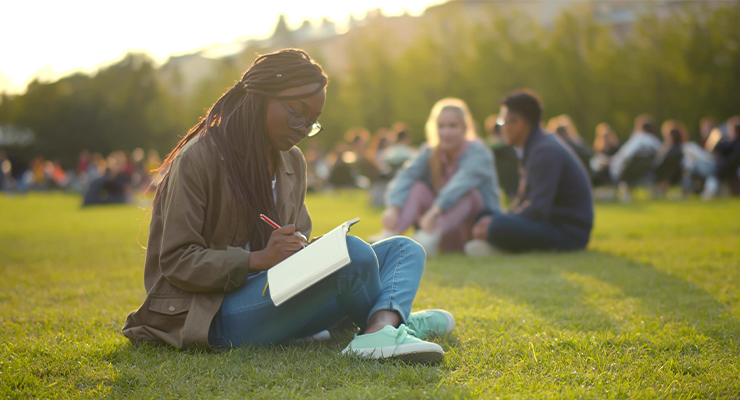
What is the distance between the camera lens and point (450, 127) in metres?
5.94

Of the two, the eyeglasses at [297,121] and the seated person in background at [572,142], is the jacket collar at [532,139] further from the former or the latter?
the seated person in background at [572,142]

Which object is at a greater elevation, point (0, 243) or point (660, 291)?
point (660, 291)

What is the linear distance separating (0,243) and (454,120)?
21.5ft

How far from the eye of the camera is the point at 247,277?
2.52 meters

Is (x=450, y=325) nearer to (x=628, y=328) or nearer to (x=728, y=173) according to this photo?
(x=628, y=328)

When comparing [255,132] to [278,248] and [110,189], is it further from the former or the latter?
[110,189]

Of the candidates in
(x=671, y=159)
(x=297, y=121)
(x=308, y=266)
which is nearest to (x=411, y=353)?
(x=308, y=266)

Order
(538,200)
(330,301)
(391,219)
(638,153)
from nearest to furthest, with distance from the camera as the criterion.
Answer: (330,301), (538,200), (391,219), (638,153)

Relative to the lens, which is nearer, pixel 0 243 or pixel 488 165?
pixel 488 165

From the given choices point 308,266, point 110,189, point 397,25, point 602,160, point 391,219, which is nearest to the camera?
point 308,266

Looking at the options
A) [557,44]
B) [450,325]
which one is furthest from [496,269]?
[557,44]

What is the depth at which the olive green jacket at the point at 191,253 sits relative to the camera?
239 centimetres

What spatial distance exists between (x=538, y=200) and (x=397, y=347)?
3.64 metres

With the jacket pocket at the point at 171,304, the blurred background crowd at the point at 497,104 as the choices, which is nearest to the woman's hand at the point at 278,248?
the jacket pocket at the point at 171,304
